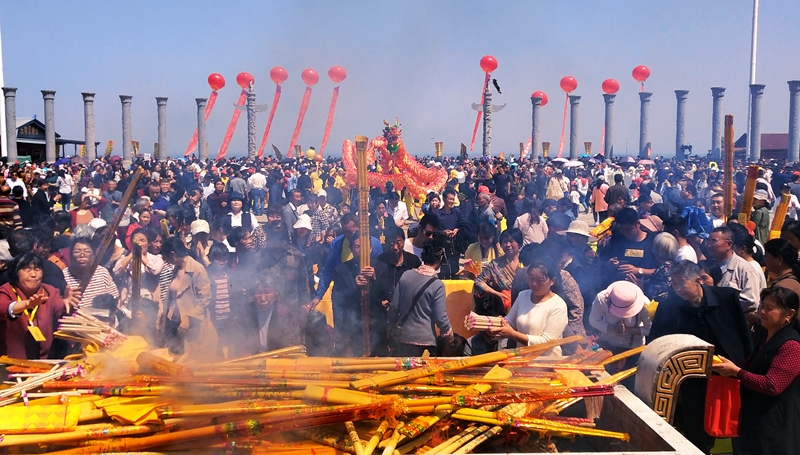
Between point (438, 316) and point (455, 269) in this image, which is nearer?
point (438, 316)

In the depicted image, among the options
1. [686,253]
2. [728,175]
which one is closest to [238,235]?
[686,253]

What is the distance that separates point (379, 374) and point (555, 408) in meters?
0.88

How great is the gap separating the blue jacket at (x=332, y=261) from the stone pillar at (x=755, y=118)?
27.7m

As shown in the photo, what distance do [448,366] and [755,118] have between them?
30117 mm

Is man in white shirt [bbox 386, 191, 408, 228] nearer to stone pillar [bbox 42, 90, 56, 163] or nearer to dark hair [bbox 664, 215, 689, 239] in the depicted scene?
dark hair [bbox 664, 215, 689, 239]

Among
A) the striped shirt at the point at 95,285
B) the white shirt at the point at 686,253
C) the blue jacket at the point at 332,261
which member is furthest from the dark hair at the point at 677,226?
the striped shirt at the point at 95,285

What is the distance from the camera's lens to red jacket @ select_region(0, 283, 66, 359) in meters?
4.01

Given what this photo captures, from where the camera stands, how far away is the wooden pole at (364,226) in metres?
4.71

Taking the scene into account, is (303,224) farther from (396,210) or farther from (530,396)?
(530,396)

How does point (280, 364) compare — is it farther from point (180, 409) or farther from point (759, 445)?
point (759, 445)

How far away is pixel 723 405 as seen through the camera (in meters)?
3.67

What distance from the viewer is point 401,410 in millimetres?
2936

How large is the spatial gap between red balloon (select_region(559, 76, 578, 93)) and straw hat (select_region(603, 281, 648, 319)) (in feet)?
92.1

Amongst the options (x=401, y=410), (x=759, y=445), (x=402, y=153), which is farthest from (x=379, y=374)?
(x=402, y=153)
